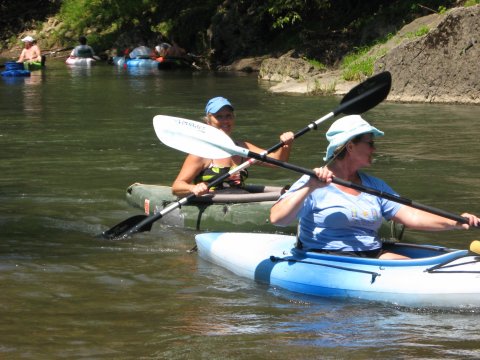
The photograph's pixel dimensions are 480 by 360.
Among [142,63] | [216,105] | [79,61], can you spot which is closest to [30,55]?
[142,63]

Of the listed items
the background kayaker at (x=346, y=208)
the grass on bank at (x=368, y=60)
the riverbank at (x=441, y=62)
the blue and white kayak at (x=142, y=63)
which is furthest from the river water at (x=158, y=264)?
the blue and white kayak at (x=142, y=63)

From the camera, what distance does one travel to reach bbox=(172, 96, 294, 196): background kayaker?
23.2 ft

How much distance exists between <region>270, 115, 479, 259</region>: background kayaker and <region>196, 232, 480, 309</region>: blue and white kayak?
0.11 m

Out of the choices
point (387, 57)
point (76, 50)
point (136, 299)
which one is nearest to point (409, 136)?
point (387, 57)

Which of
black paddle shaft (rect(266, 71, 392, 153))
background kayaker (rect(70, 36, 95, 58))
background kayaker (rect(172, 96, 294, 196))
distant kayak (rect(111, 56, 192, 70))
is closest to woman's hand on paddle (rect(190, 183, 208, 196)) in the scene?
background kayaker (rect(172, 96, 294, 196))

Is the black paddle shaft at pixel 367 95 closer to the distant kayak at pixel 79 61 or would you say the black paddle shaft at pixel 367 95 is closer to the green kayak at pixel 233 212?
the green kayak at pixel 233 212

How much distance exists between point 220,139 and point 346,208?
47.8 inches

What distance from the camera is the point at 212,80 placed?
22.1 meters

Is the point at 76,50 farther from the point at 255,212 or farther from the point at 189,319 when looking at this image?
the point at 189,319

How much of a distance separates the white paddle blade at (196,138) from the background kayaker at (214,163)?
35 centimetres

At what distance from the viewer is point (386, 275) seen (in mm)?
5547

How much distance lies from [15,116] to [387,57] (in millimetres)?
5596

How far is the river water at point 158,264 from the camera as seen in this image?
4.96 m

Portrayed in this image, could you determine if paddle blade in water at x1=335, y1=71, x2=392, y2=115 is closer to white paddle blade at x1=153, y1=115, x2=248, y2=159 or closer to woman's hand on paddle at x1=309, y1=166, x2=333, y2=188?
white paddle blade at x1=153, y1=115, x2=248, y2=159
